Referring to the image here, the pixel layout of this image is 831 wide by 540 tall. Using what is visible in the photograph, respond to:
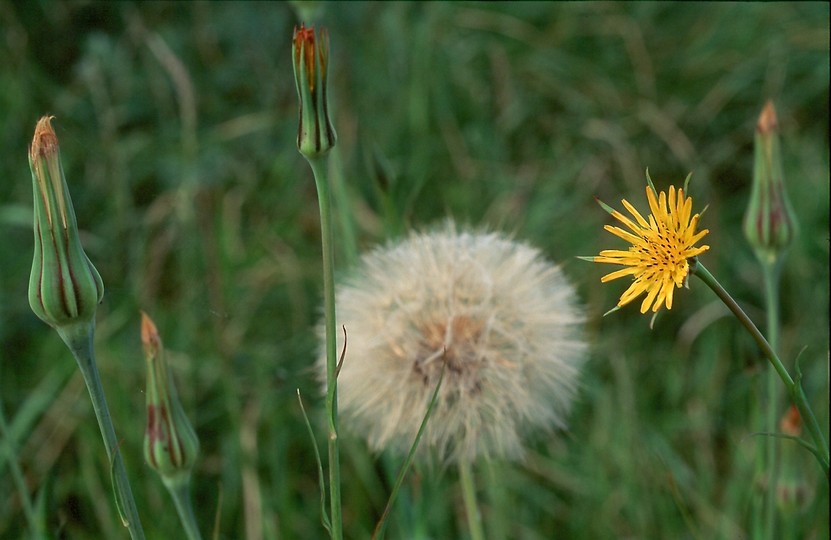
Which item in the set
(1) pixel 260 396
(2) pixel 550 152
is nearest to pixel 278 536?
(1) pixel 260 396

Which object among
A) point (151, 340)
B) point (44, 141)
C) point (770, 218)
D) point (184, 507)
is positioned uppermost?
point (770, 218)

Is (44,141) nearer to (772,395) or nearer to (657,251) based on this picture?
(657,251)

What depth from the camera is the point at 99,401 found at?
864 mm

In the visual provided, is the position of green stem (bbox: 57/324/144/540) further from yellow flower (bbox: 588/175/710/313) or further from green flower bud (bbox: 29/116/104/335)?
yellow flower (bbox: 588/175/710/313)

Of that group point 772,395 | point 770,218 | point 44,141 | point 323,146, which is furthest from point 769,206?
point 44,141

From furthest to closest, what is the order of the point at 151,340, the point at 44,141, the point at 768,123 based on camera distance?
the point at 768,123 < the point at 151,340 < the point at 44,141

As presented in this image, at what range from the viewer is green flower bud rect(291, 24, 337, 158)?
2.82 feet

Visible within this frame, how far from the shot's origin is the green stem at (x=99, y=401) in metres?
0.87

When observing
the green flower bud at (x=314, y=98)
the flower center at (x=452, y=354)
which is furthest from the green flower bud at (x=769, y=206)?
the green flower bud at (x=314, y=98)

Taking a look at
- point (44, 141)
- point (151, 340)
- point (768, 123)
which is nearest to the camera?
point (44, 141)

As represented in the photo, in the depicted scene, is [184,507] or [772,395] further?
[772,395]

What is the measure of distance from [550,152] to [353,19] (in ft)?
2.21

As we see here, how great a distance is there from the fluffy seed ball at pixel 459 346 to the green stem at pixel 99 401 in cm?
40

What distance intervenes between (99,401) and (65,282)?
11 cm
